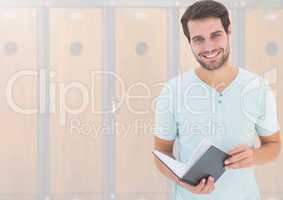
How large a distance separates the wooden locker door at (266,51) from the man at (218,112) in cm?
24

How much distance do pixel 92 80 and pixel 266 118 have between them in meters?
0.75

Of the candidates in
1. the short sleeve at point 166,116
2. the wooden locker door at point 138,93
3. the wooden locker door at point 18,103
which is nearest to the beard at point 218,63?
the short sleeve at point 166,116

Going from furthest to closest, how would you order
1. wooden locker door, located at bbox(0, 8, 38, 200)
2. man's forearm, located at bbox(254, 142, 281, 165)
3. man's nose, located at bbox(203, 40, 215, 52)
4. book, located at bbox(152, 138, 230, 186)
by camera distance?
1. wooden locker door, located at bbox(0, 8, 38, 200)
2. man's nose, located at bbox(203, 40, 215, 52)
3. man's forearm, located at bbox(254, 142, 281, 165)
4. book, located at bbox(152, 138, 230, 186)

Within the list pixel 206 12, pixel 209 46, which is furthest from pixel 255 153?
pixel 206 12

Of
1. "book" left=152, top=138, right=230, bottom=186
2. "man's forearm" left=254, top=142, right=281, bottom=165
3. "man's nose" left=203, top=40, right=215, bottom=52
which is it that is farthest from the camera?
"man's nose" left=203, top=40, right=215, bottom=52

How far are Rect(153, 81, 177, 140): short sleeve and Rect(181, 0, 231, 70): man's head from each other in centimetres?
19

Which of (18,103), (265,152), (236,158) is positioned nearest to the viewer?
(236,158)

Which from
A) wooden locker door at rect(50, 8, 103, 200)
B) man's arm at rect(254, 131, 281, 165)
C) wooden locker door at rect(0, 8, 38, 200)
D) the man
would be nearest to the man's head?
the man

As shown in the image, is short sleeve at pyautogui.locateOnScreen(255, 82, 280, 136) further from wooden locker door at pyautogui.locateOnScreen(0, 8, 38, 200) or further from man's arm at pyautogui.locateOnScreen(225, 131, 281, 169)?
wooden locker door at pyautogui.locateOnScreen(0, 8, 38, 200)

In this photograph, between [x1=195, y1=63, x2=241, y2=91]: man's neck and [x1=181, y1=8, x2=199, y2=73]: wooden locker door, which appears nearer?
[x1=195, y1=63, x2=241, y2=91]: man's neck

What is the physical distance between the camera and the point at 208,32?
179cm

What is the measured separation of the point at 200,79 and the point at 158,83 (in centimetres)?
28

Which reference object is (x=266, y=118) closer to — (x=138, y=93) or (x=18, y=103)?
(x=138, y=93)

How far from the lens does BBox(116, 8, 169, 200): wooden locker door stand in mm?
2068
